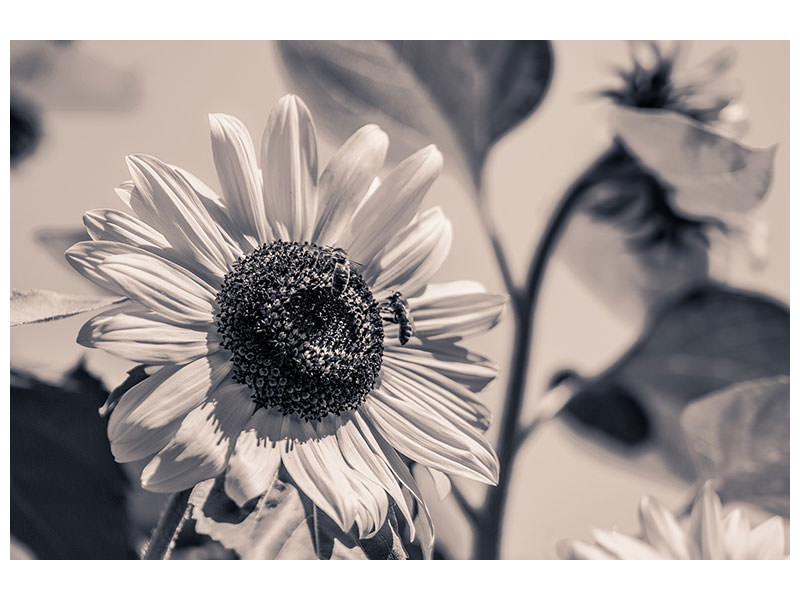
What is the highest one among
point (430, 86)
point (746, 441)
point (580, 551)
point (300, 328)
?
point (430, 86)

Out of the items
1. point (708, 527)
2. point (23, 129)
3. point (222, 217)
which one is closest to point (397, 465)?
Result: point (222, 217)

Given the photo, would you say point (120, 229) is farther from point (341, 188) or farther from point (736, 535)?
point (736, 535)

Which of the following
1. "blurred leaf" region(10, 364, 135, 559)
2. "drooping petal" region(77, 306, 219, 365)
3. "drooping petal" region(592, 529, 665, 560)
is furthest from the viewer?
"drooping petal" region(592, 529, 665, 560)

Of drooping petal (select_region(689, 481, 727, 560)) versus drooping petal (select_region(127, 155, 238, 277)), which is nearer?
drooping petal (select_region(127, 155, 238, 277))

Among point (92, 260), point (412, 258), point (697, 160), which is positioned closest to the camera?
point (92, 260)

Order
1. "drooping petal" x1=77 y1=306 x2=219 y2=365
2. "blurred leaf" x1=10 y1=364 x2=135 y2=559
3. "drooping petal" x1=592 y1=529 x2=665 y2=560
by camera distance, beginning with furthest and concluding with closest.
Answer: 1. "drooping petal" x1=592 y1=529 x2=665 y2=560
2. "blurred leaf" x1=10 y1=364 x2=135 y2=559
3. "drooping petal" x1=77 y1=306 x2=219 y2=365

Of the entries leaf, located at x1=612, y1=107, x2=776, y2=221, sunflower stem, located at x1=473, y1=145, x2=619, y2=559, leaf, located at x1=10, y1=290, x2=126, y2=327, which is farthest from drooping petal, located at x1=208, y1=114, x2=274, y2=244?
leaf, located at x1=612, y1=107, x2=776, y2=221

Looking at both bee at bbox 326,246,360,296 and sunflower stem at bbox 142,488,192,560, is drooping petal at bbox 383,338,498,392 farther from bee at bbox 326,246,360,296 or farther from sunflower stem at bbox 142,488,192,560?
sunflower stem at bbox 142,488,192,560
